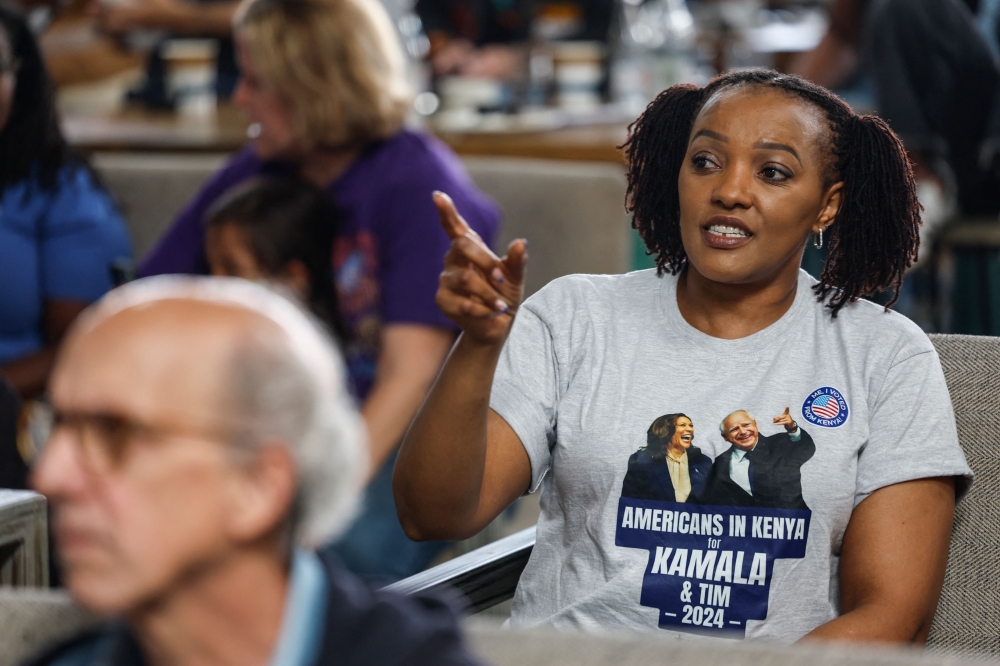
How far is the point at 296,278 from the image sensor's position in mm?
2172

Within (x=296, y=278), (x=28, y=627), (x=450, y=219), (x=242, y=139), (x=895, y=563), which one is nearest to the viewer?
(x=28, y=627)

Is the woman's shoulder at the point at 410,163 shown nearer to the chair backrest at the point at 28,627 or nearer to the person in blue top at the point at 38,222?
the person in blue top at the point at 38,222

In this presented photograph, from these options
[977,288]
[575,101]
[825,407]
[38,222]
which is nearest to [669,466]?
[825,407]

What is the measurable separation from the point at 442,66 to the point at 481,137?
4.39 feet

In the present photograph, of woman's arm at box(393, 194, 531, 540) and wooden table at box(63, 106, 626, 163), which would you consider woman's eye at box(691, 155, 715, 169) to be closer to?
woman's arm at box(393, 194, 531, 540)

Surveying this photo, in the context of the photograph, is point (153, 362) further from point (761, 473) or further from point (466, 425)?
point (761, 473)

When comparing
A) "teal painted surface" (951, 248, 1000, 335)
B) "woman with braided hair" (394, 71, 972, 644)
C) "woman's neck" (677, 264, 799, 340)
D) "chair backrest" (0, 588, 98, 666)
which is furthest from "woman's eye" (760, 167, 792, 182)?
"teal painted surface" (951, 248, 1000, 335)

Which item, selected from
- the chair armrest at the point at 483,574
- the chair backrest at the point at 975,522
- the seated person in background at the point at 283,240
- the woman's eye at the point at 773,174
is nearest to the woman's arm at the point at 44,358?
the seated person in background at the point at 283,240

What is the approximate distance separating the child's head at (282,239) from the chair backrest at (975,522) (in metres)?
1.10

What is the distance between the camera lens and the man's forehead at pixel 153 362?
70 centimetres

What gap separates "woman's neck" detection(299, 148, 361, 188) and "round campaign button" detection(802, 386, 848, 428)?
120 centimetres

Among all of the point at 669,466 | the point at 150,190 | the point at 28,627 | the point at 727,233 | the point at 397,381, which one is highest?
the point at 727,233

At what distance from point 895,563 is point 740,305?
31 centimetres

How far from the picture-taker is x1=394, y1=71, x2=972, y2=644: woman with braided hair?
1.26 metres
